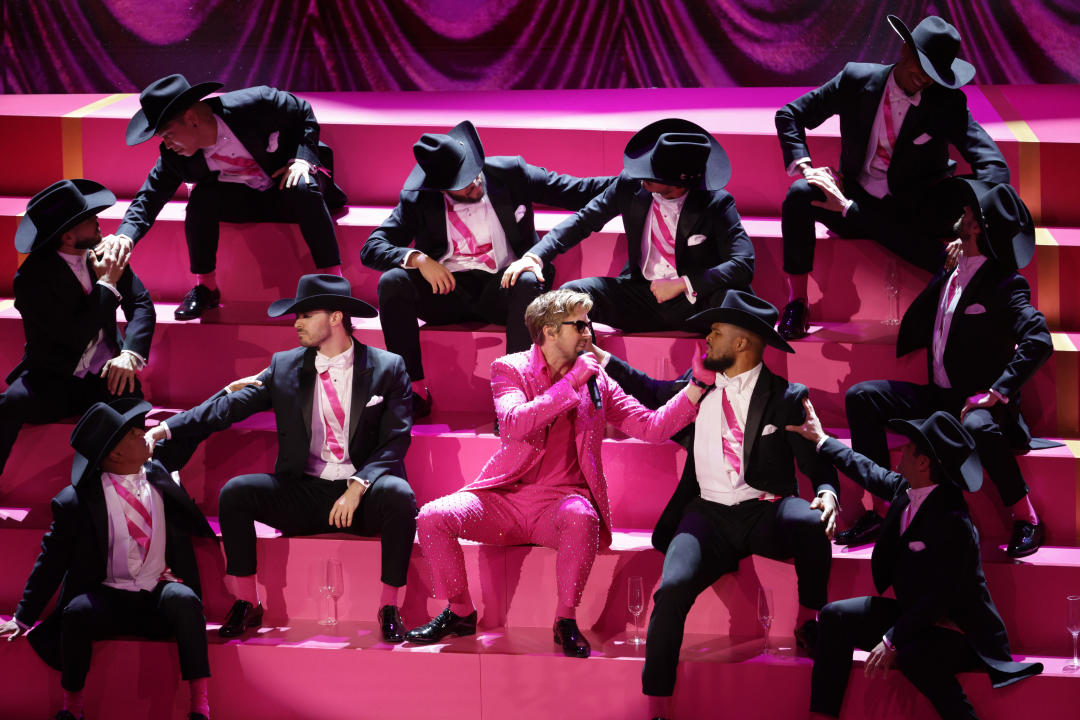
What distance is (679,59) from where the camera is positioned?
689cm

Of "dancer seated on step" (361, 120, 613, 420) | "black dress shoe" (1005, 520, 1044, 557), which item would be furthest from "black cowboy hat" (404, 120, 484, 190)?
"black dress shoe" (1005, 520, 1044, 557)

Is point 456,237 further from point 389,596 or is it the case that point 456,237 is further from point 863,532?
point 863,532

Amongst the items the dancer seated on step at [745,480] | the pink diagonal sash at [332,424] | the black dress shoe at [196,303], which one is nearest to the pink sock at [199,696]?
the pink diagonal sash at [332,424]

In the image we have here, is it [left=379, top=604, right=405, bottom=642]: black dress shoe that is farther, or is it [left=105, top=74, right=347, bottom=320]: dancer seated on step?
[left=105, top=74, right=347, bottom=320]: dancer seated on step

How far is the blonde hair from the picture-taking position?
417 centimetres

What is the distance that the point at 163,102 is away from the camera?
16.6 ft

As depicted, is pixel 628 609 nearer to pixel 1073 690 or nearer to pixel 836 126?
pixel 1073 690

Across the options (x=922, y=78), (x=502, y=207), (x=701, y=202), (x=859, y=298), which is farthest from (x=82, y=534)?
(x=922, y=78)

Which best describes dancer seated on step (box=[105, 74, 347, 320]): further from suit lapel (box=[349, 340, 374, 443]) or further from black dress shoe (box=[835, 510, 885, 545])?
black dress shoe (box=[835, 510, 885, 545])

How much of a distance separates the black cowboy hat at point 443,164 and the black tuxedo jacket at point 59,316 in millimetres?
1337

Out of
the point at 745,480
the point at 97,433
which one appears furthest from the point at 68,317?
the point at 745,480

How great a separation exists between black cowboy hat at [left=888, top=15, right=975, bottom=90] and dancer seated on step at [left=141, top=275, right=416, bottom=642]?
8.54ft

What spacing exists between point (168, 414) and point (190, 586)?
994mm

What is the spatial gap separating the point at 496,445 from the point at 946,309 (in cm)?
190
